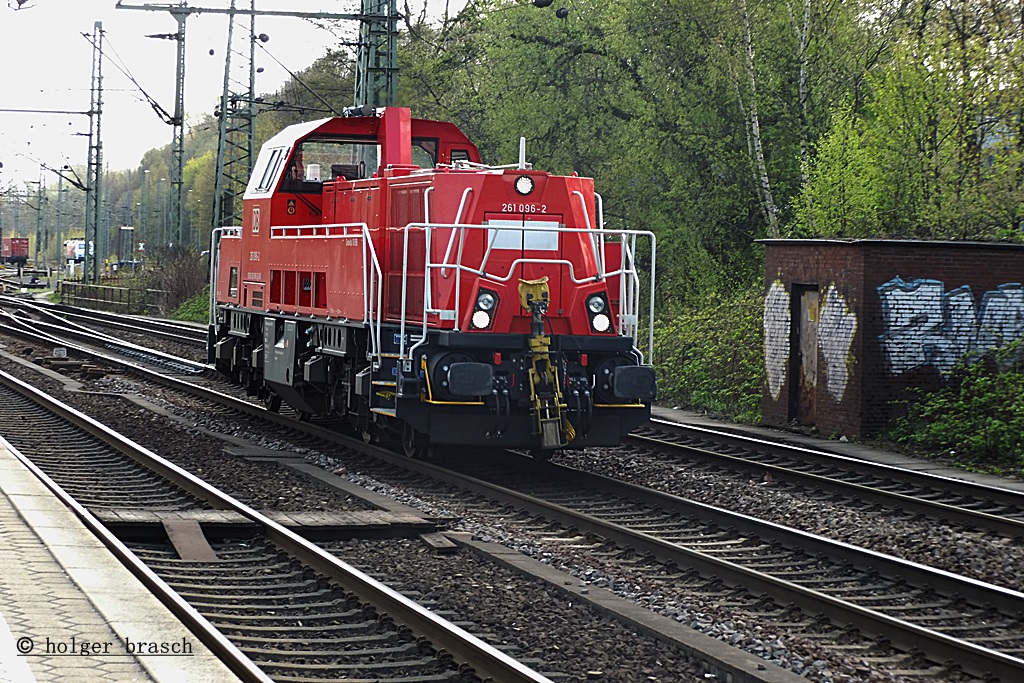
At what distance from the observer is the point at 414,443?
13695 mm

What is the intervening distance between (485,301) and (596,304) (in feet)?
3.93

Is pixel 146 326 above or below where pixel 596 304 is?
below

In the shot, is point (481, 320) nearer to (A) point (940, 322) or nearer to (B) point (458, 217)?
(B) point (458, 217)

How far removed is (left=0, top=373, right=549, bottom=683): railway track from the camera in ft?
21.3

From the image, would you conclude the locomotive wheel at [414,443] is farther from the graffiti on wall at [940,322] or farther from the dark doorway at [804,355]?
the graffiti on wall at [940,322]

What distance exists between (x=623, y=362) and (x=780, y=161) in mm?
15239

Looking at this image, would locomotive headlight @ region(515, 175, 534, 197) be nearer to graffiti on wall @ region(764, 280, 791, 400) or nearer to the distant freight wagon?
graffiti on wall @ region(764, 280, 791, 400)

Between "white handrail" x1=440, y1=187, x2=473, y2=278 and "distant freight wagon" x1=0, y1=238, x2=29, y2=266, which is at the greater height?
"distant freight wagon" x1=0, y1=238, x2=29, y2=266

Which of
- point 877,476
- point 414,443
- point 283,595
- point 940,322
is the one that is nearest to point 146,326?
point 414,443

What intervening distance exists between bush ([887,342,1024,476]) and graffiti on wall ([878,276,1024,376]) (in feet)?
0.91

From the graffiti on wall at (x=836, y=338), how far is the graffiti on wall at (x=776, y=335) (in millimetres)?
800

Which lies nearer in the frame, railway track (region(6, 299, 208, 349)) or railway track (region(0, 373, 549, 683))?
railway track (region(0, 373, 549, 683))

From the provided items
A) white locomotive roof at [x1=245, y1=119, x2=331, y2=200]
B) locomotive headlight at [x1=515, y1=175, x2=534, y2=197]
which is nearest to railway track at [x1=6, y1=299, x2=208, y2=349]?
white locomotive roof at [x1=245, y1=119, x2=331, y2=200]

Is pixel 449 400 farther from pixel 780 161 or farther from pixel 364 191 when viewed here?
pixel 780 161
